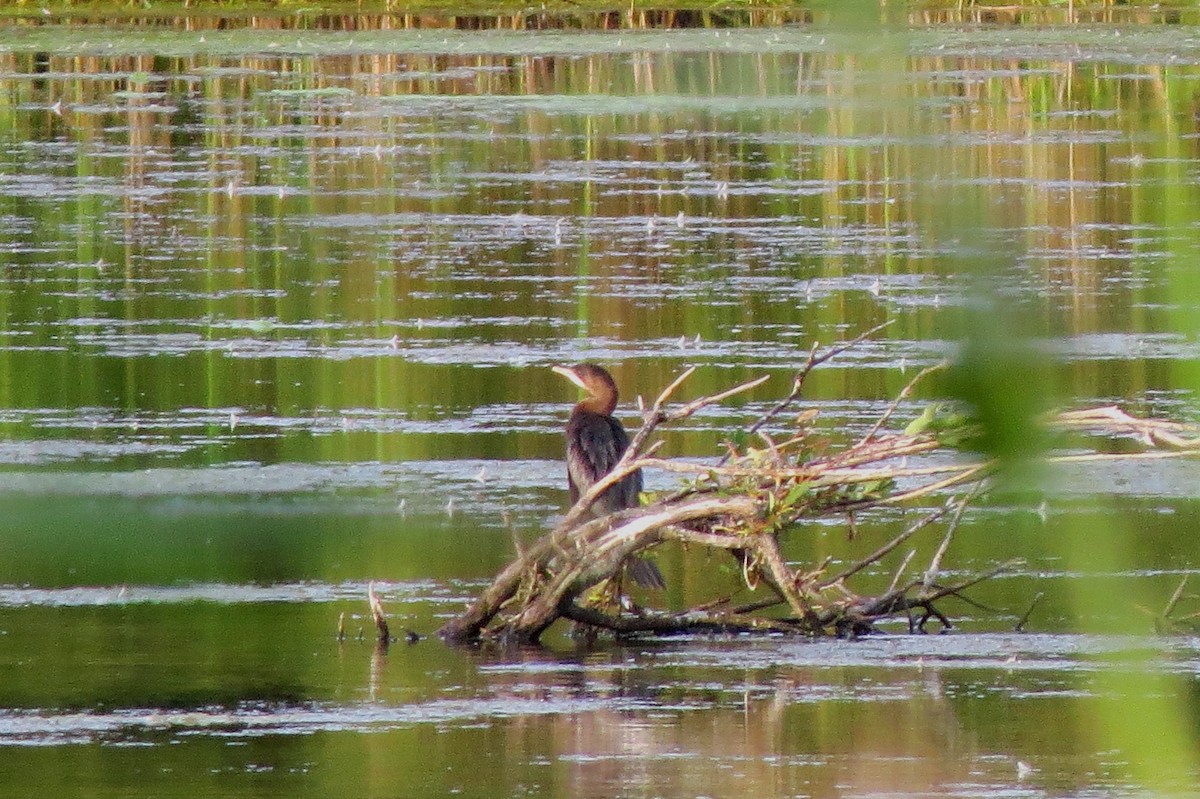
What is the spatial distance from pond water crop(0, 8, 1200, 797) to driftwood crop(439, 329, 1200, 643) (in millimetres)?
100

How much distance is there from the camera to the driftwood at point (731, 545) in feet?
18.3

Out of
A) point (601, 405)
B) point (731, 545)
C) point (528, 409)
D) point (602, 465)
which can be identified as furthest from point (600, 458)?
point (528, 409)

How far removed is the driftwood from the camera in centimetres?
557

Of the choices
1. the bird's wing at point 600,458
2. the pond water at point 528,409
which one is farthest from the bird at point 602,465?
the pond water at point 528,409

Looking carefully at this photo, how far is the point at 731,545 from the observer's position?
5793mm

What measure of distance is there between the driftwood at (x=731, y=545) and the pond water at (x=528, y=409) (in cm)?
10

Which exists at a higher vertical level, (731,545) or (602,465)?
(602,465)

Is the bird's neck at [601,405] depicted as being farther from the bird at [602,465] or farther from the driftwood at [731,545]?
the driftwood at [731,545]

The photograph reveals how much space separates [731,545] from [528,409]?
12.6 feet

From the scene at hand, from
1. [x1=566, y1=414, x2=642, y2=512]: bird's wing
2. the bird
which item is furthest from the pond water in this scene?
[x1=566, y1=414, x2=642, y2=512]: bird's wing

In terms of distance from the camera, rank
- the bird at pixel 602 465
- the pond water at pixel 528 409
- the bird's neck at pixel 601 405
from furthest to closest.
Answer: the bird's neck at pixel 601 405, the bird at pixel 602 465, the pond water at pixel 528 409

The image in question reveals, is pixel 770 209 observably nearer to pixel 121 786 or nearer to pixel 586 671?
pixel 586 671

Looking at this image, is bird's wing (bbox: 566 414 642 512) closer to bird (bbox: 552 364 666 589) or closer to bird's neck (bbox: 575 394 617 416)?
bird (bbox: 552 364 666 589)

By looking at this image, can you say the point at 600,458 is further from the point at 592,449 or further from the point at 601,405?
the point at 601,405
